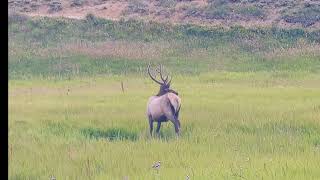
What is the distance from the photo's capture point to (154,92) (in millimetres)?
15078

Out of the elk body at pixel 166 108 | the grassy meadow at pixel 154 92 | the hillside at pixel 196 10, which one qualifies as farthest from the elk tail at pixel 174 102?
the hillside at pixel 196 10

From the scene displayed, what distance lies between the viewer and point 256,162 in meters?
6.75

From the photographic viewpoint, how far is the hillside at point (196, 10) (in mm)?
33719

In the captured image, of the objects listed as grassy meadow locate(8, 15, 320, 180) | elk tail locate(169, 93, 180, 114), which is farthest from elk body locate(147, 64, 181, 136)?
grassy meadow locate(8, 15, 320, 180)

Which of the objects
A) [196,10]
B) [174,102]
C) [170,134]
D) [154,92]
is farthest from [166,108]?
[196,10]

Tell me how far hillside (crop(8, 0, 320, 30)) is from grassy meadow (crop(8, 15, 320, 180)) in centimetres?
421

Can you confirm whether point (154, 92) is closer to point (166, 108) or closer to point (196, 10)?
point (166, 108)

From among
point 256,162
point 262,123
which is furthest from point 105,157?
point 262,123

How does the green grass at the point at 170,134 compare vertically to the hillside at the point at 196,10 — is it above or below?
above

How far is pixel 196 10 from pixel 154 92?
21.6m

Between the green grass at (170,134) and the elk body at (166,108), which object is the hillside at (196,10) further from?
the elk body at (166,108)

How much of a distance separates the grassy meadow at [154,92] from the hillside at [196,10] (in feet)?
13.8

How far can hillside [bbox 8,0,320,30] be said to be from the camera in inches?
1328
